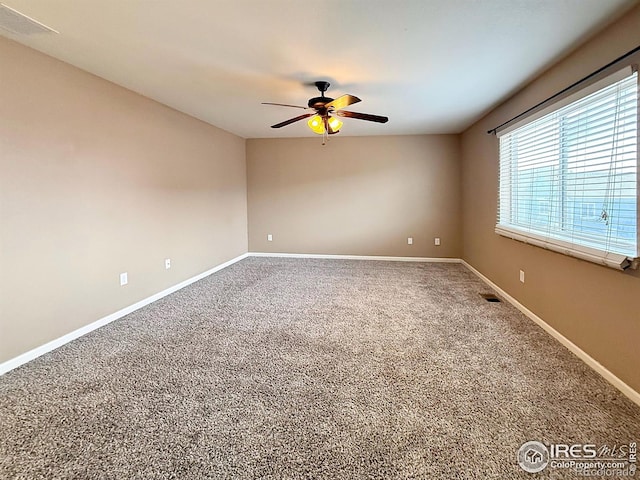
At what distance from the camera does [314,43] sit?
231 centimetres

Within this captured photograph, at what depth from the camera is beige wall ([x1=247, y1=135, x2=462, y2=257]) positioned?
5789 mm

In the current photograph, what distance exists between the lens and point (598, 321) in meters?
2.19

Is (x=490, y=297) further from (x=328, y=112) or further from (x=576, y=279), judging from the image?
(x=328, y=112)

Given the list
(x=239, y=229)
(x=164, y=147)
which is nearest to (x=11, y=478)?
(x=164, y=147)

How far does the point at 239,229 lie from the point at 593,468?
564 cm

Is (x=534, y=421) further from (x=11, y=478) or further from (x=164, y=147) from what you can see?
(x=164, y=147)

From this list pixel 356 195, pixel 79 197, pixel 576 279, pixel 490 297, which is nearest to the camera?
pixel 576 279

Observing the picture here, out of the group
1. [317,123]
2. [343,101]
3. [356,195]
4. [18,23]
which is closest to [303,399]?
[343,101]

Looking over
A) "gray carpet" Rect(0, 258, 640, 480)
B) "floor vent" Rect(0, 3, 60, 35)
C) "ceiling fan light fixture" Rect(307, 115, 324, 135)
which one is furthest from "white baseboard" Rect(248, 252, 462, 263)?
"floor vent" Rect(0, 3, 60, 35)

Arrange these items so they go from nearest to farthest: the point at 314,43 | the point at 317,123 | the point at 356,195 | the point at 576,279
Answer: the point at 314,43 → the point at 576,279 → the point at 317,123 → the point at 356,195

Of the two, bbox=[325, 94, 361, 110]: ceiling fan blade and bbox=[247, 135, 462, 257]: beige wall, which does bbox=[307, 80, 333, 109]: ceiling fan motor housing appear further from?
bbox=[247, 135, 462, 257]: beige wall

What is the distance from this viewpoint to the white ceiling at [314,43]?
188 cm

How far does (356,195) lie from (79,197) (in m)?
4.35

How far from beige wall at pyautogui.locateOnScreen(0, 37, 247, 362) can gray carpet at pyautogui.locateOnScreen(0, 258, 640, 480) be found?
397mm
